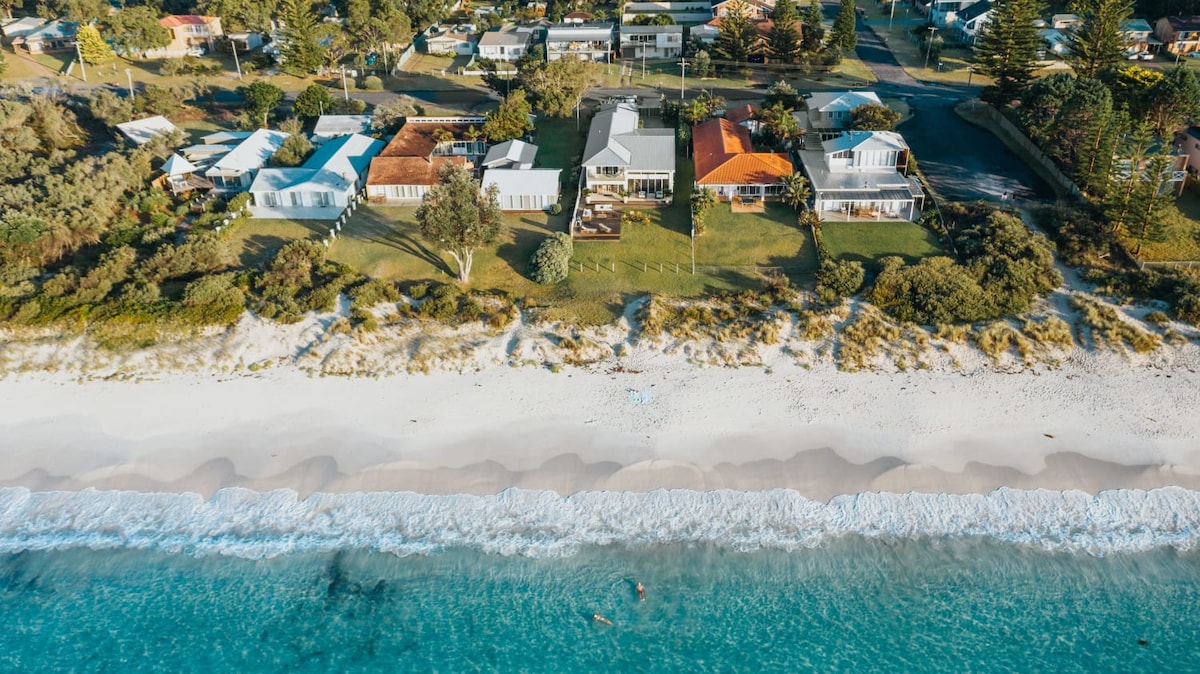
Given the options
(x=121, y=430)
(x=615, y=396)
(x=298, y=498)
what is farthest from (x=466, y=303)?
(x=121, y=430)

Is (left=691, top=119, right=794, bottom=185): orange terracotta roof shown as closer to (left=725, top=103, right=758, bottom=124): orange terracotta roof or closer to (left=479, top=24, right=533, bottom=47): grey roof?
(left=725, top=103, right=758, bottom=124): orange terracotta roof

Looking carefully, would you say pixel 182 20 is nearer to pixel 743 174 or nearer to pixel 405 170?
pixel 405 170

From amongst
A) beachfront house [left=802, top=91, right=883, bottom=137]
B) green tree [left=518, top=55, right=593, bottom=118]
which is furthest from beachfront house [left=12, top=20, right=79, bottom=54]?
beachfront house [left=802, top=91, right=883, bottom=137]

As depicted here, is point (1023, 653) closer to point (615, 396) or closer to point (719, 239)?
point (615, 396)

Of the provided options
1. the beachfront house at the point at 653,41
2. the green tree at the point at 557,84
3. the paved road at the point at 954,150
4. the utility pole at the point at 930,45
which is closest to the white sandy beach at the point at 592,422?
the paved road at the point at 954,150

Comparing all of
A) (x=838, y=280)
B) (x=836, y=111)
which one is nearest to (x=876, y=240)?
(x=838, y=280)

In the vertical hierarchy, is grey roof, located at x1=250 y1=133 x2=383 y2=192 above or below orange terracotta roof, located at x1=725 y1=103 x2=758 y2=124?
below
